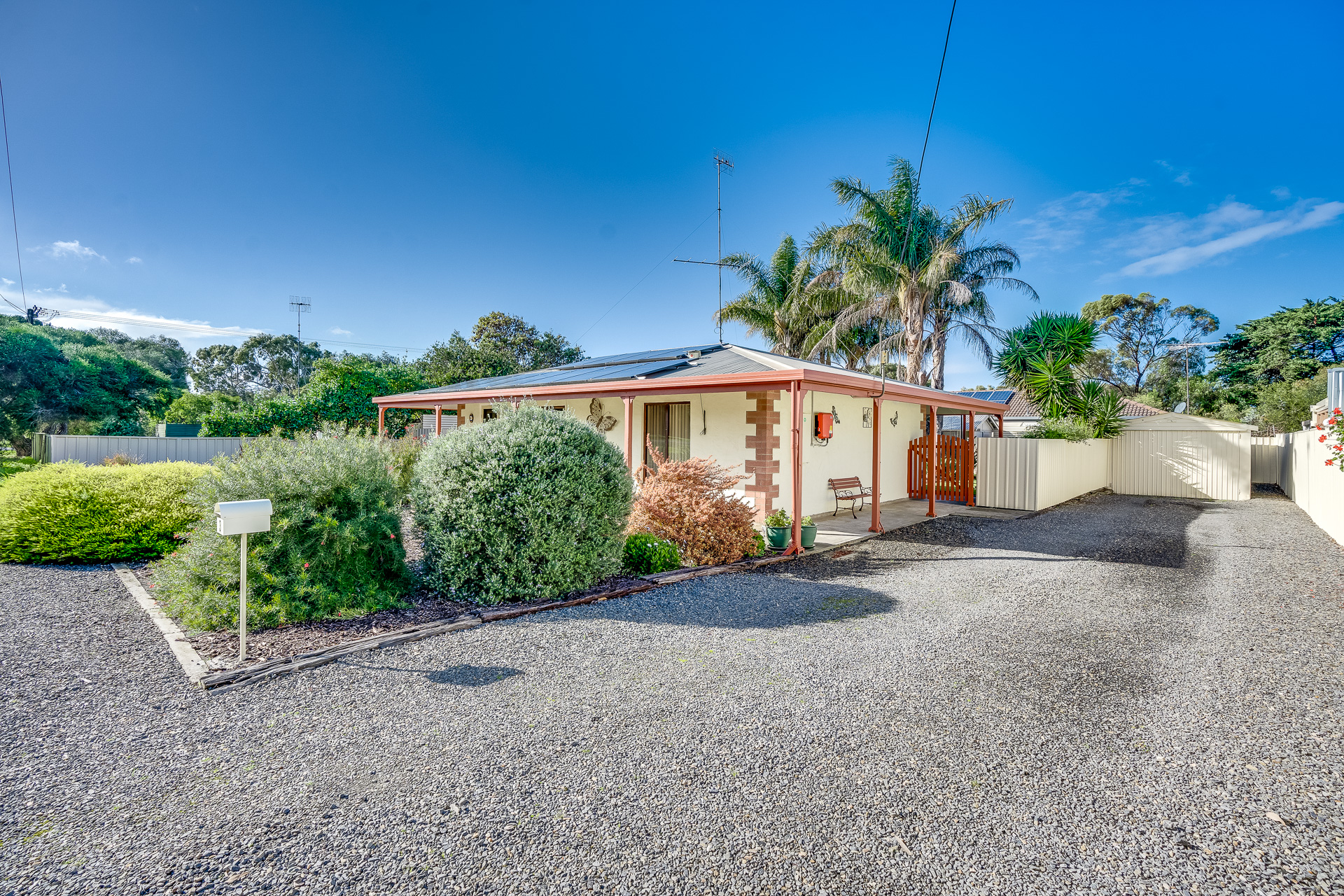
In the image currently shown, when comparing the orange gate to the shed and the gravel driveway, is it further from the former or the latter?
the gravel driveway

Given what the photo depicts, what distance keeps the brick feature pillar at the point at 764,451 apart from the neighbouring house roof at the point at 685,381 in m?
0.51

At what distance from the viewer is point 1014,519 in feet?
35.2

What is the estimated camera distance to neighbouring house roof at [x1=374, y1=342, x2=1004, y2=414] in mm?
7887

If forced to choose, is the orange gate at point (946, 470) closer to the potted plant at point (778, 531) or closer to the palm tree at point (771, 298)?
the potted plant at point (778, 531)

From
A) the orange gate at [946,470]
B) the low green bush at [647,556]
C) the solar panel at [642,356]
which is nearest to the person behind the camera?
the low green bush at [647,556]

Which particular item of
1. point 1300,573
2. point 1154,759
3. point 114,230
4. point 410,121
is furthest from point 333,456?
point 114,230

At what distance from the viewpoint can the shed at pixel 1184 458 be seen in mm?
14250

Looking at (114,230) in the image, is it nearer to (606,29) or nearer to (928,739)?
(606,29)

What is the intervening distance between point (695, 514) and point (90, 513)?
6.96 meters

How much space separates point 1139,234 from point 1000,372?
505 inches

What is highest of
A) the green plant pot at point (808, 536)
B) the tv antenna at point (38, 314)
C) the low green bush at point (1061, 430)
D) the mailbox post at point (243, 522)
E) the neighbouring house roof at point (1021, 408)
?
the tv antenna at point (38, 314)

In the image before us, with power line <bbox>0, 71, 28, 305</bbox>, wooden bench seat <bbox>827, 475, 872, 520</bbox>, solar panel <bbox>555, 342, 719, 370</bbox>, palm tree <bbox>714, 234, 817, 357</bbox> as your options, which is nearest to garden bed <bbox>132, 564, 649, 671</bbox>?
wooden bench seat <bbox>827, 475, 872, 520</bbox>

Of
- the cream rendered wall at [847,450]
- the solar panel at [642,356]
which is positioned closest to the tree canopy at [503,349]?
the solar panel at [642,356]

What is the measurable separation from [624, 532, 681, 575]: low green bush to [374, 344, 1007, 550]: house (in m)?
1.93
